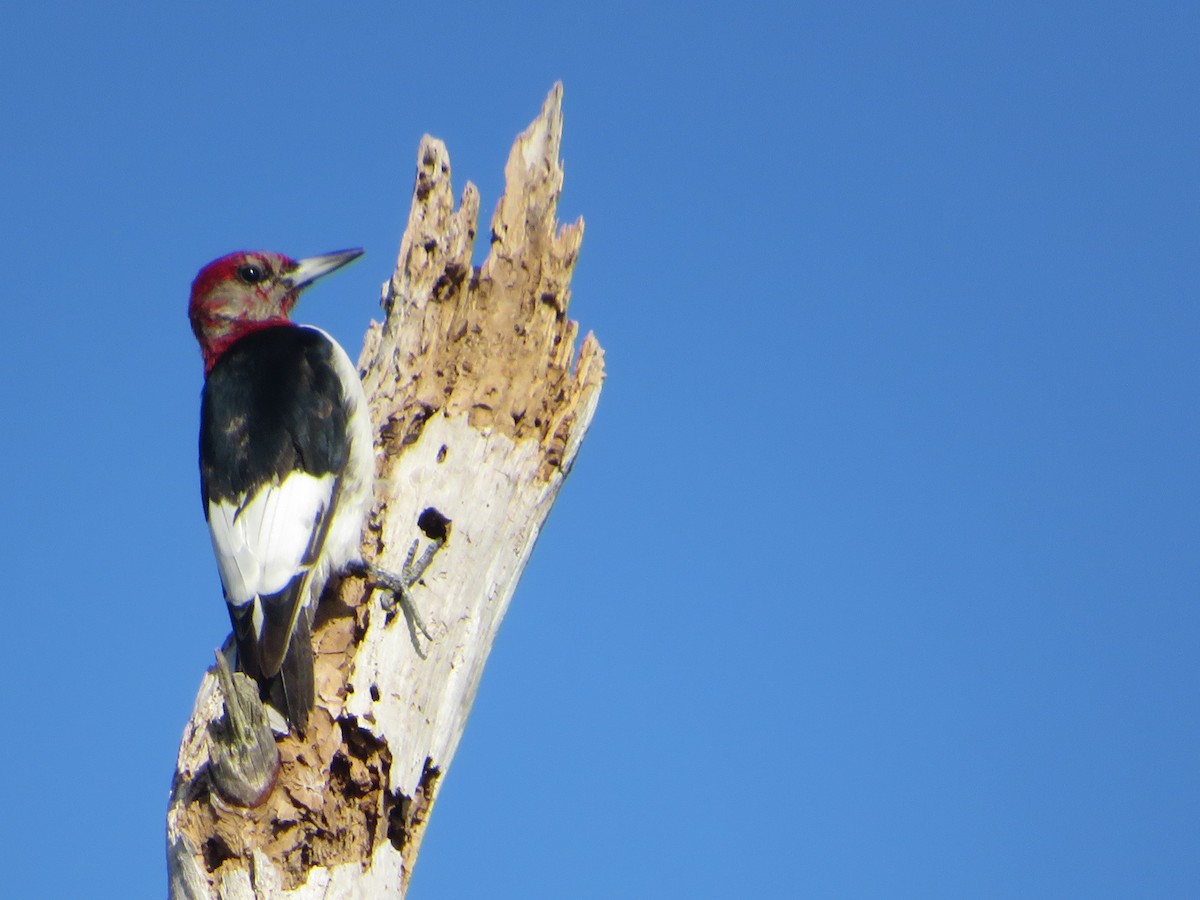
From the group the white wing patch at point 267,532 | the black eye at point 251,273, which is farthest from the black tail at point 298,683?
the black eye at point 251,273

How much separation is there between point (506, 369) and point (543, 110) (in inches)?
38.9

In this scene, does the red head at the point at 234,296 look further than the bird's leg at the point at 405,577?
Yes

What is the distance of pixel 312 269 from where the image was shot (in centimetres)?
528

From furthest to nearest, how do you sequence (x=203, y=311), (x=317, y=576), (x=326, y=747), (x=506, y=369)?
1. (x=203, y=311)
2. (x=506, y=369)
3. (x=317, y=576)
4. (x=326, y=747)

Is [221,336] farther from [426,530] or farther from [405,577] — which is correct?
[405,577]

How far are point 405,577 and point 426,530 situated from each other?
230 millimetres

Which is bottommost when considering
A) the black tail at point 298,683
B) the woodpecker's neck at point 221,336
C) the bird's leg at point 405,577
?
the black tail at point 298,683

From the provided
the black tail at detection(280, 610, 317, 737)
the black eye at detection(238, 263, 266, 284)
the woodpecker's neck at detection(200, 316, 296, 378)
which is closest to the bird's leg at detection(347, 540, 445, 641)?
the black tail at detection(280, 610, 317, 737)

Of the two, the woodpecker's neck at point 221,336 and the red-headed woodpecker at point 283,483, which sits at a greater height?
the woodpecker's neck at point 221,336

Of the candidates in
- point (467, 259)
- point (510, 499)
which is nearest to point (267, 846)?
point (510, 499)

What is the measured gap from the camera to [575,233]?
4266 mm

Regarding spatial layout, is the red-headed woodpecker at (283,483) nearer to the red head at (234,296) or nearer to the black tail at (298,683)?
the black tail at (298,683)

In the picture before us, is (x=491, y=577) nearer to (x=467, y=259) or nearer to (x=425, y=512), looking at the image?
(x=425, y=512)

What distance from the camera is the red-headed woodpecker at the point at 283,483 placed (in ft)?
11.5
